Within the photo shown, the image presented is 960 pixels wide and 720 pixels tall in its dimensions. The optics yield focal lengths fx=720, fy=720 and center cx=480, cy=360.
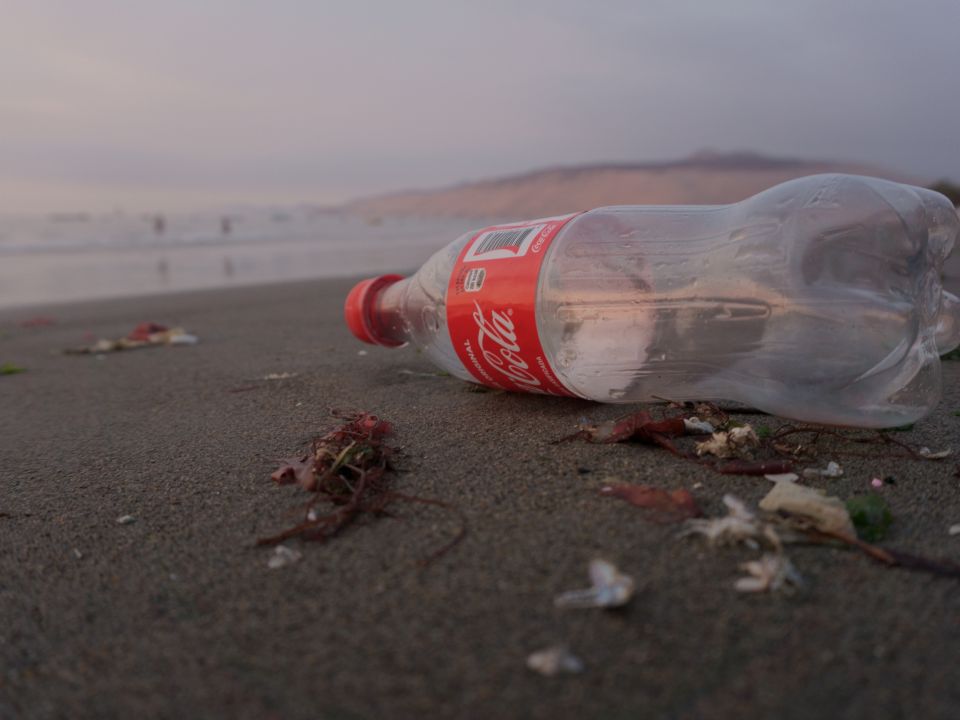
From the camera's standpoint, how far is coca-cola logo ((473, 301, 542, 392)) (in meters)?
1.62

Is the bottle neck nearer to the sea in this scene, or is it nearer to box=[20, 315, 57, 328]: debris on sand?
box=[20, 315, 57, 328]: debris on sand

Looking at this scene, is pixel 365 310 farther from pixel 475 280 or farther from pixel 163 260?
pixel 163 260

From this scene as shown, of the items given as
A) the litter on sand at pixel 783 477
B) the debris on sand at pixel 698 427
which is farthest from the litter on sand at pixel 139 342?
the litter on sand at pixel 783 477

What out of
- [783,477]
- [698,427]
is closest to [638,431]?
[698,427]

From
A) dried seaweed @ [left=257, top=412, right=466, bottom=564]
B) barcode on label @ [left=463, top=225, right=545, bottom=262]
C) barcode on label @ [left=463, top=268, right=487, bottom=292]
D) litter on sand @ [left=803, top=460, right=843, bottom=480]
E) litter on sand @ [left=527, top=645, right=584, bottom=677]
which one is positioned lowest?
litter on sand @ [left=527, top=645, right=584, bottom=677]

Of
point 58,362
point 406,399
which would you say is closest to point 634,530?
point 406,399

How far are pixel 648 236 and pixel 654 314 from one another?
24cm

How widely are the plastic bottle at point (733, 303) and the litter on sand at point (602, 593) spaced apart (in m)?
0.70

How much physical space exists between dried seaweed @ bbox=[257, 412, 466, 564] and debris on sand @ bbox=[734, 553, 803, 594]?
1.39 ft

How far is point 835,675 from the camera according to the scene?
790 millimetres

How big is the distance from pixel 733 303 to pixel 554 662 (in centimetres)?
103

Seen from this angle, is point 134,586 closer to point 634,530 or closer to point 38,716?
point 38,716

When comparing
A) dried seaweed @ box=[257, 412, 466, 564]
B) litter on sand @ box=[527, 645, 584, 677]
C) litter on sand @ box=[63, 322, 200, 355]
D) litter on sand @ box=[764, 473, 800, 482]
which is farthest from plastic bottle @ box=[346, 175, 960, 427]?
litter on sand @ box=[63, 322, 200, 355]

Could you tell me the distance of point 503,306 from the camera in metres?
1.62
